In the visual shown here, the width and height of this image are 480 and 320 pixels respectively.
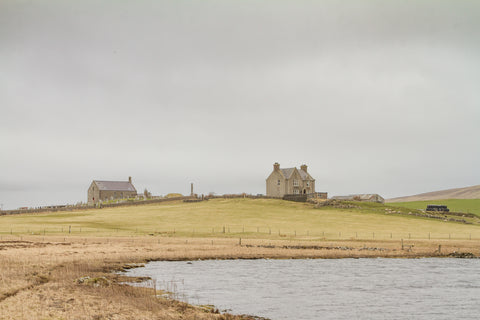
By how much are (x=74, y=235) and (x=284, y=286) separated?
42.6 meters

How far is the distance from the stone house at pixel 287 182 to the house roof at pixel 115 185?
54.2 m

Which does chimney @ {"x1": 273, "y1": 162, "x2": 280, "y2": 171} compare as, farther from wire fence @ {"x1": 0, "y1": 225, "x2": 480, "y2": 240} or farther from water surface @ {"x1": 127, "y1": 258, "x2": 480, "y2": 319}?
water surface @ {"x1": 127, "y1": 258, "x2": 480, "y2": 319}

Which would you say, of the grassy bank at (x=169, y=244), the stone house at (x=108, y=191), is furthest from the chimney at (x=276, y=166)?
the stone house at (x=108, y=191)

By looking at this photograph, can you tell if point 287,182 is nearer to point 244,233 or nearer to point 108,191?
point 108,191

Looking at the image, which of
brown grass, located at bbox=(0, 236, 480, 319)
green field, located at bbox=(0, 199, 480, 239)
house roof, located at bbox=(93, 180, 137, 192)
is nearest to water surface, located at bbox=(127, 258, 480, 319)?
brown grass, located at bbox=(0, 236, 480, 319)

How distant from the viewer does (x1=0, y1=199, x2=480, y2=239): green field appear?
7406 centimetres

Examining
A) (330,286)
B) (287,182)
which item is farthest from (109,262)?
(287,182)

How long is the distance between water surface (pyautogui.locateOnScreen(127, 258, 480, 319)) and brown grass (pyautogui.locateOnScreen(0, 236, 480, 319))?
2.98 metres

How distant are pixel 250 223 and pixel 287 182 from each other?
2199 inches

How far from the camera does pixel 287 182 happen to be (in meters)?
141

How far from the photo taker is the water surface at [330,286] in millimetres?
28422

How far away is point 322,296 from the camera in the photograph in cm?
3241

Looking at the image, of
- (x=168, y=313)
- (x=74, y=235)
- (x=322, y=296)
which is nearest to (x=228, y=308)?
(x=168, y=313)

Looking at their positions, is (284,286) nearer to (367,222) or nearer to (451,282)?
(451,282)
